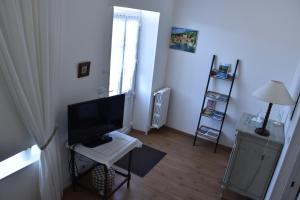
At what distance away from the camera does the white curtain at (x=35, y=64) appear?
5.60ft

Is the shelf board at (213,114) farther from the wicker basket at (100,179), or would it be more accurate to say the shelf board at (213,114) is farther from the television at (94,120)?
the wicker basket at (100,179)

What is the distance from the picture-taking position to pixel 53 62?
84.0 inches

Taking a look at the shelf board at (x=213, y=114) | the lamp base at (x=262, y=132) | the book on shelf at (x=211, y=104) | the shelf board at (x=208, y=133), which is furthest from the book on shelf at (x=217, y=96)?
the lamp base at (x=262, y=132)

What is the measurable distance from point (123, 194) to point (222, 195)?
126 centimetres

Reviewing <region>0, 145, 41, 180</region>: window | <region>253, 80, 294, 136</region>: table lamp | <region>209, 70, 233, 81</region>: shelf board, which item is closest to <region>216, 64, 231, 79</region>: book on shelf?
<region>209, 70, 233, 81</region>: shelf board

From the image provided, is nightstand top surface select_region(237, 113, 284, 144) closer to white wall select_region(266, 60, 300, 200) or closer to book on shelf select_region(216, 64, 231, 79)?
white wall select_region(266, 60, 300, 200)

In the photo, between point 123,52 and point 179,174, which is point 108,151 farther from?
point 123,52

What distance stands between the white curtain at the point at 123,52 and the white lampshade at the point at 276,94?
1.98 meters

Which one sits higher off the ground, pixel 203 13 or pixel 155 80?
pixel 203 13

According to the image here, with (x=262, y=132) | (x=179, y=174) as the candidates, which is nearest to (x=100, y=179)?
(x=179, y=174)

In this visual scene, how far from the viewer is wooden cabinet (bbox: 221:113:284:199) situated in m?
2.69

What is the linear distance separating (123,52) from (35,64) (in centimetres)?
181

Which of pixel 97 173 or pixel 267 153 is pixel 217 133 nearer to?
pixel 267 153

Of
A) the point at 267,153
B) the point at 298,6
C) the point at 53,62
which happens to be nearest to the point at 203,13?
the point at 298,6
